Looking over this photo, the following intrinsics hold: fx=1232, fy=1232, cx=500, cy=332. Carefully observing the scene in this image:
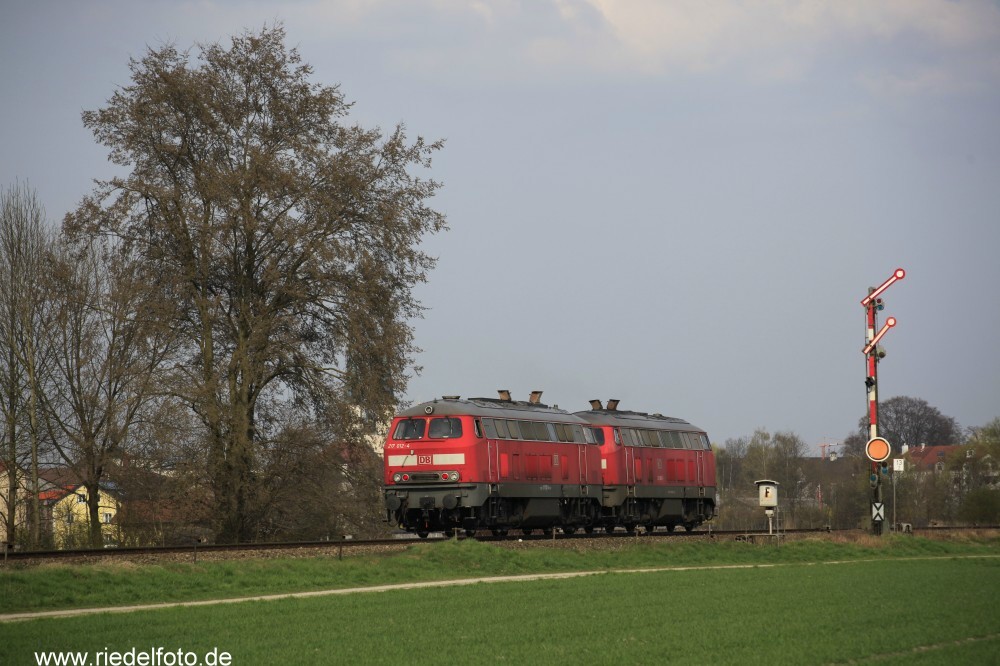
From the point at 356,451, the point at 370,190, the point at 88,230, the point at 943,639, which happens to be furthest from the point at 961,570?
the point at 88,230

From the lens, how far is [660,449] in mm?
45219

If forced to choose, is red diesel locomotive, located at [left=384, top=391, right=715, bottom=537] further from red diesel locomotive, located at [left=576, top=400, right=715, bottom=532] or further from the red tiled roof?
the red tiled roof

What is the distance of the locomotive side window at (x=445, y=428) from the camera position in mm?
34969

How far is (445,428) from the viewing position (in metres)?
35.2

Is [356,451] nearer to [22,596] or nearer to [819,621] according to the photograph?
[22,596]

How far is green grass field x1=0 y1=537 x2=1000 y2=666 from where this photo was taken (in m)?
16.2

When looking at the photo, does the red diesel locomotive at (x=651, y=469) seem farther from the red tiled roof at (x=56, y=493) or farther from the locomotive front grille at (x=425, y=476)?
the red tiled roof at (x=56, y=493)

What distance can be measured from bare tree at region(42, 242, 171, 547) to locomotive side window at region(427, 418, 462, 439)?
30.0 ft

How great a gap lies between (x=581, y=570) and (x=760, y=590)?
291 inches

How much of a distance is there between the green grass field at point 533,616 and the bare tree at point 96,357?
519 inches

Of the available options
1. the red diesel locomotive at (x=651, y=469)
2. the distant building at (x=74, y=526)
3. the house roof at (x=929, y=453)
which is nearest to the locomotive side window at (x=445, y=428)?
the red diesel locomotive at (x=651, y=469)

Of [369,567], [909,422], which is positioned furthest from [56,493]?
[909,422]

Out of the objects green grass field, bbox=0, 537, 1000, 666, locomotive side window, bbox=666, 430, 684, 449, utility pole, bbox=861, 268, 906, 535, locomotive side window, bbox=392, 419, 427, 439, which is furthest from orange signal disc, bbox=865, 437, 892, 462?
locomotive side window, bbox=392, 419, 427, 439

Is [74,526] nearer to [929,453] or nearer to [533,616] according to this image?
[533,616]
